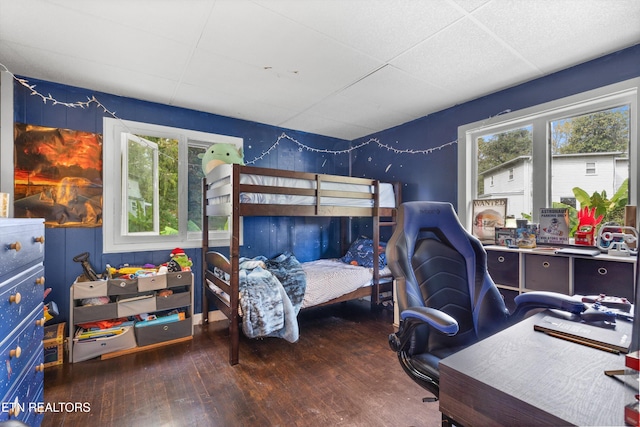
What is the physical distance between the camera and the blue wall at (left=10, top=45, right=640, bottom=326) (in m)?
2.45

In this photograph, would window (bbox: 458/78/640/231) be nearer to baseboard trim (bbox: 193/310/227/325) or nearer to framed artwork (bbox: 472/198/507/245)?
framed artwork (bbox: 472/198/507/245)

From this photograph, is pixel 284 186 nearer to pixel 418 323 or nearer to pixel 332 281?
pixel 332 281

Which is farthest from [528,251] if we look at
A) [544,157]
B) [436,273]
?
[436,273]

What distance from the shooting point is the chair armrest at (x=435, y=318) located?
1109 millimetres

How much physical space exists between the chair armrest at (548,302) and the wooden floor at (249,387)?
83 centimetres

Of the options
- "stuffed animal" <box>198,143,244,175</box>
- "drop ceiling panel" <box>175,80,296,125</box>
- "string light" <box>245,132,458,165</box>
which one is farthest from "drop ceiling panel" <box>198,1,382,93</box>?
"string light" <box>245,132,458,165</box>

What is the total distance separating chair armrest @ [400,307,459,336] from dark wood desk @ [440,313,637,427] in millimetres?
201

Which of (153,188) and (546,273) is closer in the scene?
(546,273)

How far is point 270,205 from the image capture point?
259 centimetres

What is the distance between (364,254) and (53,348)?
9.91ft

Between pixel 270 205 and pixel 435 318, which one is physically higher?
pixel 270 205

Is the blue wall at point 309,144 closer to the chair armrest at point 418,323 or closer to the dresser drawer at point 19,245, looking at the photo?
the dresser drawer at point 19,245

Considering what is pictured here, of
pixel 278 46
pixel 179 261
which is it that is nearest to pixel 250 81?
pixel 278 46

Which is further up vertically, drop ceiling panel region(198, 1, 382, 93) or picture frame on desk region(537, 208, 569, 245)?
drop ceiling panel region(198, 1, 382, 93)
